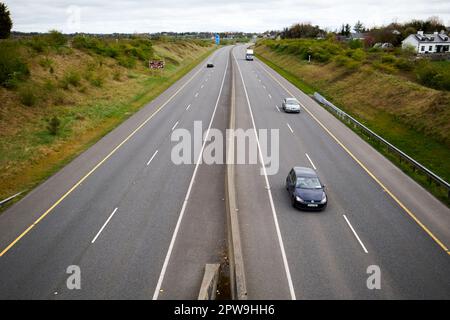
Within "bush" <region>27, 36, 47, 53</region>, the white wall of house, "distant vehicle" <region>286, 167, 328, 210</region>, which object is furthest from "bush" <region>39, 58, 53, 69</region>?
the white wall of house

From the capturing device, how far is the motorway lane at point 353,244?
12.4 meters

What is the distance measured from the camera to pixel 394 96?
130 feet

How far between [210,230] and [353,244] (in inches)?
236

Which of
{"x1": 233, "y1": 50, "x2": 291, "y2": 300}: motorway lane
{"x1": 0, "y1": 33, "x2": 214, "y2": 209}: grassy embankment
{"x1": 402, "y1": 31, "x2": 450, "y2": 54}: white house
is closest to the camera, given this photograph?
{"x1": 233, "y1": 50, "x2": 291, "y2": 300}: motorway lane

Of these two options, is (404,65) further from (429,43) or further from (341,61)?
(429,43)

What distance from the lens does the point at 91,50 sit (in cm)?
6091

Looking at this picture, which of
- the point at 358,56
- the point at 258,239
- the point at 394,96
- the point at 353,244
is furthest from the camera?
the point at 358,56

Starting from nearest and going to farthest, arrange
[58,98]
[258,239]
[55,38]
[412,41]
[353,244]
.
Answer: [353,244]
[258,239]
[58,98]
[55,38]
[412,41]

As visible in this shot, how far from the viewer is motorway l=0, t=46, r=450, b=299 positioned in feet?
41.1

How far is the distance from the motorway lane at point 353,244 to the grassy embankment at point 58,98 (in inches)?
600

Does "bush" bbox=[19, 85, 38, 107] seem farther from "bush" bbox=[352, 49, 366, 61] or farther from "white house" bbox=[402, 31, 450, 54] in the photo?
"white house" bbox=[402, 31, 450, 54]

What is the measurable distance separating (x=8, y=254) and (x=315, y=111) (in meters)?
31.5

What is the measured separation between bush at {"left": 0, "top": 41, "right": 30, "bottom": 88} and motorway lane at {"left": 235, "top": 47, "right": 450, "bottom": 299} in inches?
1126

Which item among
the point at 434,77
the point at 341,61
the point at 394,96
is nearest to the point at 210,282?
the point at 394,96
